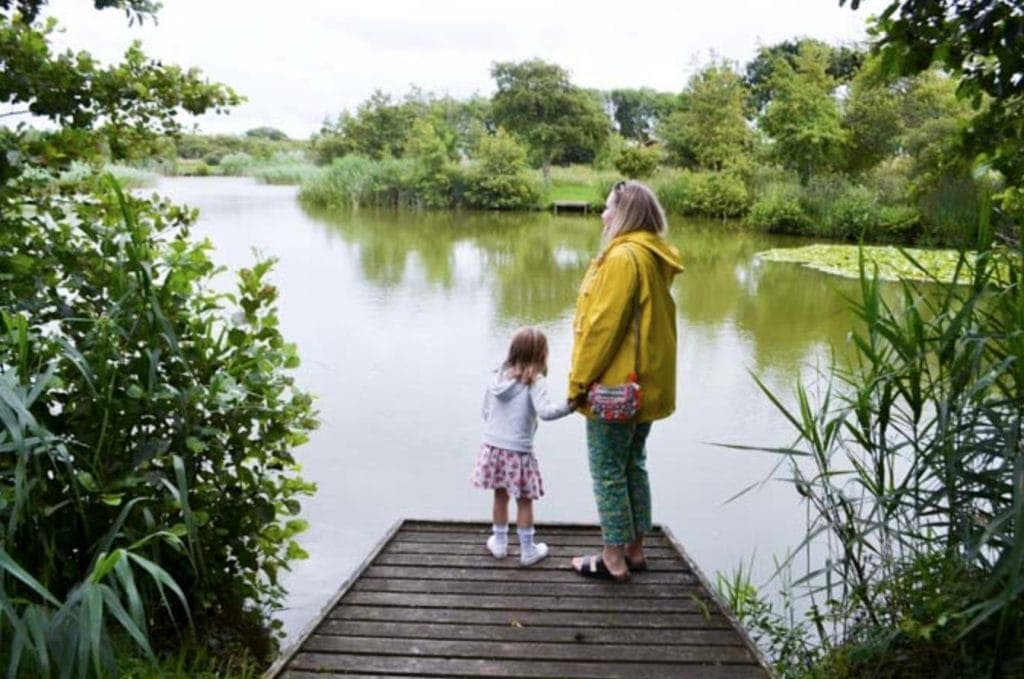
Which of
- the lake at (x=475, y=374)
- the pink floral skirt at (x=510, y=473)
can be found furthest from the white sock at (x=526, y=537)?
the lake at (x=475, y=374)

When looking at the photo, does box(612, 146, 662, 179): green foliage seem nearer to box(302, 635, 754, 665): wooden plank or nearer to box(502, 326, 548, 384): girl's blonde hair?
box(502, 326, 548, 384): girl's blonde hair

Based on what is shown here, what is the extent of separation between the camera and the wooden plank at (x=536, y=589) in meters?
2.68

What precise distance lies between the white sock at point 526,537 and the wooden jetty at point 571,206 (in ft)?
Result: 60.3

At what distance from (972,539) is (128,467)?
1.92 meters

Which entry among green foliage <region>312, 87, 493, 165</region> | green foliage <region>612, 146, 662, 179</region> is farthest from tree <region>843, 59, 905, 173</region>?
green foliage <region>312, 87, 493, 165</region>

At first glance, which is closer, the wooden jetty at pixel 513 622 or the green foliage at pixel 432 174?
the wooden jetty at pixel 513 622

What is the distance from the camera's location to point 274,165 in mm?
33500

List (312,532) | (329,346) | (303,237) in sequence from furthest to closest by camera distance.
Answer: (303,237) → (329,346) → (312,532)

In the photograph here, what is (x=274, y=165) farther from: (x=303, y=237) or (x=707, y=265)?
(x=707, y=265)

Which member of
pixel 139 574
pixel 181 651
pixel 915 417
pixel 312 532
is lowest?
pixel 312 532

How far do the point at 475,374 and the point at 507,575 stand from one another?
12.1 feet

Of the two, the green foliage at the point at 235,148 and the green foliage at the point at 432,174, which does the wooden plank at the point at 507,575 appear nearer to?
the green foliage at the point at 432,174

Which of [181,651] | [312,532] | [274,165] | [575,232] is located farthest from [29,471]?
[274,165]

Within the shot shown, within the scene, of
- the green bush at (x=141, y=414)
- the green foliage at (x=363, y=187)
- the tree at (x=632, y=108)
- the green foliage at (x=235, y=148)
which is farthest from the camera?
the tree at (x=632, y=108)
